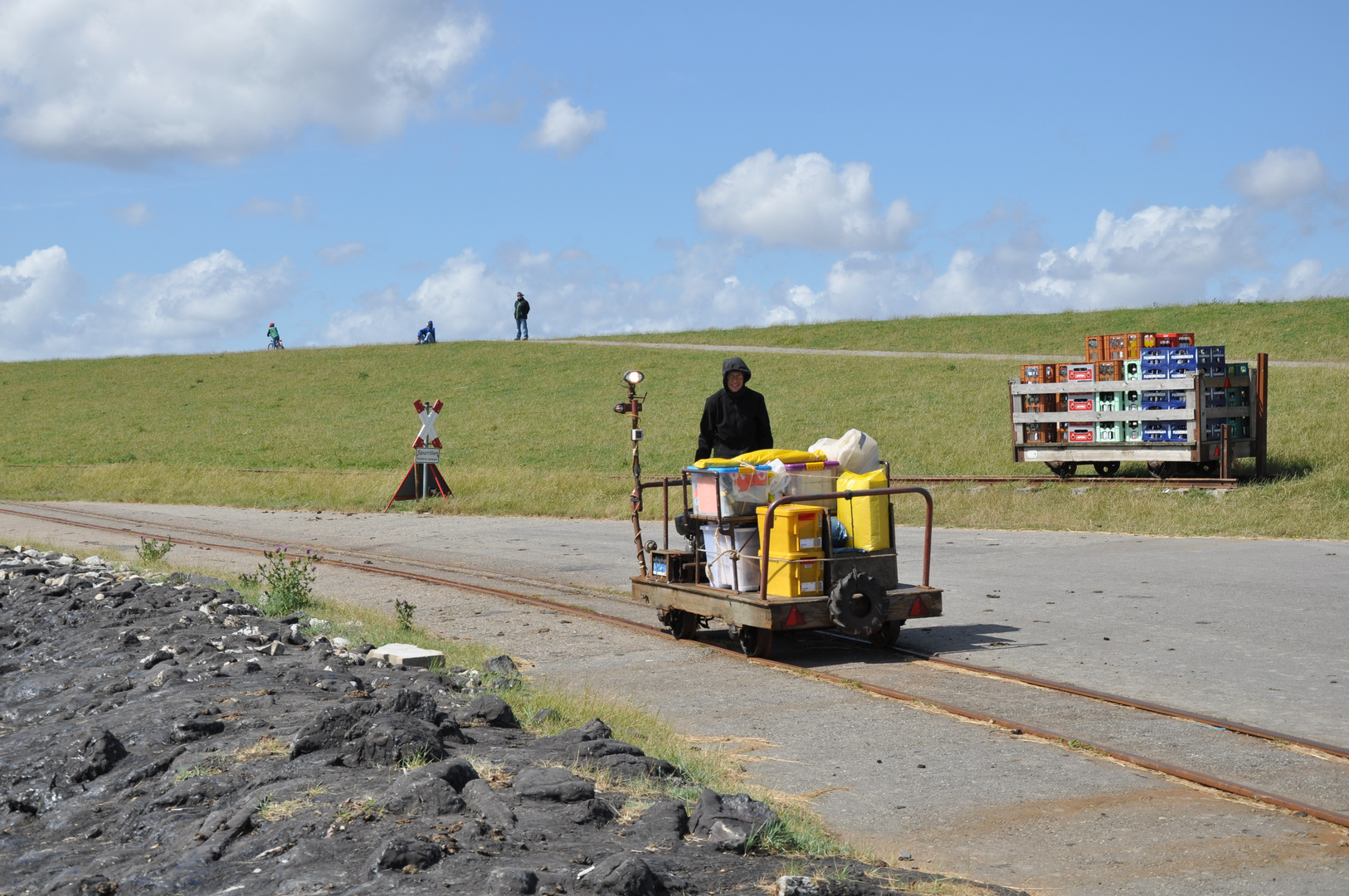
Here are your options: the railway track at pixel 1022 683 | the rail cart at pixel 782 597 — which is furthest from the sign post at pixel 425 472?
the rail cart at pixel 782 597

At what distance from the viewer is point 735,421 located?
10.6 metres

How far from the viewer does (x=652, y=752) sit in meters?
6.35

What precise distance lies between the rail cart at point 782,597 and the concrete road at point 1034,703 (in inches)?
11.6

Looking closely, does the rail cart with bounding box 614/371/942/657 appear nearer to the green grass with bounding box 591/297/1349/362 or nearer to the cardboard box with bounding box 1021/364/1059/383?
the cardboard box with bounding box 1021/364/1059/383

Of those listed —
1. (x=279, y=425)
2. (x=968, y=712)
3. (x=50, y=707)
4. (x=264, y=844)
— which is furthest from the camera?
(x=279, y=425)

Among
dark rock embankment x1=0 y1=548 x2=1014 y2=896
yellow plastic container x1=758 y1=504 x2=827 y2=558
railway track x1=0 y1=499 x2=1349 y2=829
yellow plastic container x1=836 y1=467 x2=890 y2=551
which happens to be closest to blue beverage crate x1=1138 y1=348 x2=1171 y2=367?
railway track x1=0 y1=499 x2=1349 y2=829

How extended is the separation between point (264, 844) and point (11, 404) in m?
56.7

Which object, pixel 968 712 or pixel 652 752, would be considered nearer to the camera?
pixel 652 752

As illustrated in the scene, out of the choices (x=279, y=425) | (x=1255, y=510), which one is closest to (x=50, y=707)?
(x=1255, y=510)

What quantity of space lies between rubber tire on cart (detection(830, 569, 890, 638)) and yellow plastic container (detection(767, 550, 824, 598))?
0.23m

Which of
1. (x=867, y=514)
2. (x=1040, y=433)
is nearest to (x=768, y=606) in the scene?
(x=867, y=514)

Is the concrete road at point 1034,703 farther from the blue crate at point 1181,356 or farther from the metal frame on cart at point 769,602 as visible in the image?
the blue crate at point 1181,356

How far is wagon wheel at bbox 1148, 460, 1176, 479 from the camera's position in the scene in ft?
66.7

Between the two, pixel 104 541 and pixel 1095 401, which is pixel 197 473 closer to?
pixel 104 541
